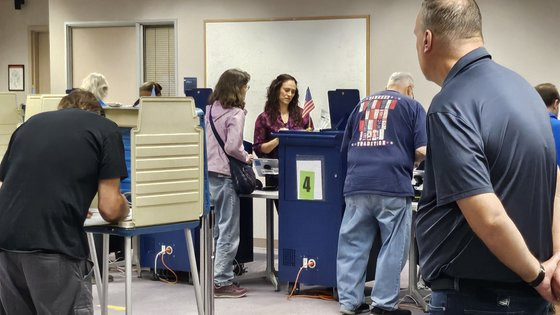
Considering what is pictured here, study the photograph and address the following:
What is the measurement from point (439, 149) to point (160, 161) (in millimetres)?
1865

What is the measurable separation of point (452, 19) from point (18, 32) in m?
10.6

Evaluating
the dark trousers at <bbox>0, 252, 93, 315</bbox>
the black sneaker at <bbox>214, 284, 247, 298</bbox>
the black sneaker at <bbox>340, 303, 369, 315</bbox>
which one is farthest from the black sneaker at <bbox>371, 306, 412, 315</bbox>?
the dark trousers at <bbox>0, 252, 93, 315</bbox>

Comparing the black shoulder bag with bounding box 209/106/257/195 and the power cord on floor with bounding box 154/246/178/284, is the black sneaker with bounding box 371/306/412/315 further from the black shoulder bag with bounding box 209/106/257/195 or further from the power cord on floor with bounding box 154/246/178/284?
the power cord on floor with bounding box 154/246/178/284

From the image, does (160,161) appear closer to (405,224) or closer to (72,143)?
(72,143)

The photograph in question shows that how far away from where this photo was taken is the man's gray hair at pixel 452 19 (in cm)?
187

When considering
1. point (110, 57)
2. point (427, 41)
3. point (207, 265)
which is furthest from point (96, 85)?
point (427, 41)

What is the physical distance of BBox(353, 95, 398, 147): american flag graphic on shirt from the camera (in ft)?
15.0

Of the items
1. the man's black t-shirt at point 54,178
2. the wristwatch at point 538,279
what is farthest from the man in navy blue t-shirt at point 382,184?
the wristwatch at point 538,279

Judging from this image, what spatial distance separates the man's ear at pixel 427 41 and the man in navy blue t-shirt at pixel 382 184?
2664 mm

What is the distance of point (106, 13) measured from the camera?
831 centimetres

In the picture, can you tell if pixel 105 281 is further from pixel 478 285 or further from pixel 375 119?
pixel 478 285

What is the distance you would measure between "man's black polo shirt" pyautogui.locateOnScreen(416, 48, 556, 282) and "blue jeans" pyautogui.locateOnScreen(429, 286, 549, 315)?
38 mm

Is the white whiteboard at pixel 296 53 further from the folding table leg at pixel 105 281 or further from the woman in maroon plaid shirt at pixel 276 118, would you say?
the folding table leg at pixel 105 281

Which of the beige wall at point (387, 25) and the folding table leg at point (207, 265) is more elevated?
the beige wall at point (387, 25)
